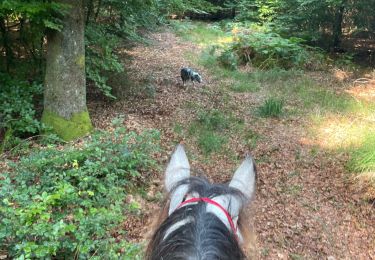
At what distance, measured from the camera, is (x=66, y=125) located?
5391mm

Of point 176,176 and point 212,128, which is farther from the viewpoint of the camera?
point 212,128

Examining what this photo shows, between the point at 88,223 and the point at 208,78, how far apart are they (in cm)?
670

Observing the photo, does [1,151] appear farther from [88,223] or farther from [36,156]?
[88,223]

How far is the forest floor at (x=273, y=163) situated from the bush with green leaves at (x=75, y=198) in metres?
0.34

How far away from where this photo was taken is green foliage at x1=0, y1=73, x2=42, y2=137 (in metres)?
5.17

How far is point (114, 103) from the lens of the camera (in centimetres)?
673

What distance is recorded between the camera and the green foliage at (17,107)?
17.0ft

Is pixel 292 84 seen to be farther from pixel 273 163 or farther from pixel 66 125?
pixel 66 125

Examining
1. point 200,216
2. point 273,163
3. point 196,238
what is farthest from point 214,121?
point 196,238

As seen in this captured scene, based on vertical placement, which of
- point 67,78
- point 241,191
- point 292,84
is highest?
point 241,191

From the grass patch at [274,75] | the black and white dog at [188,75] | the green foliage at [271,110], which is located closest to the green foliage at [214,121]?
the green foliage at [271,110]

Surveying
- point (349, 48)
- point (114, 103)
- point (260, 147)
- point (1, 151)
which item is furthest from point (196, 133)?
point (349, 48)

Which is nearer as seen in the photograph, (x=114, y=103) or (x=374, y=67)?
(x=114, y=103)

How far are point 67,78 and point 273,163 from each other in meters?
3.20
